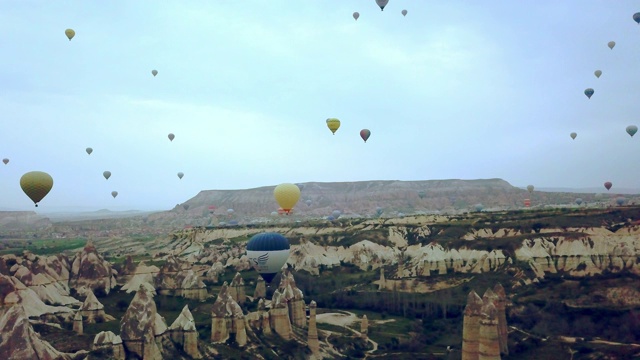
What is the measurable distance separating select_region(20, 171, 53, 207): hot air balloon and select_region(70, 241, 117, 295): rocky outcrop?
974cm

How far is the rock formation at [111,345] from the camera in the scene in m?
44.6

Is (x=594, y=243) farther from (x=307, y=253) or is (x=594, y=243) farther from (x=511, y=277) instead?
(x=307, y=253)

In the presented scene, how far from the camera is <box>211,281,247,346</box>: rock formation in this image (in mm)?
53344

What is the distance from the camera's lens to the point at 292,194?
91.1 m

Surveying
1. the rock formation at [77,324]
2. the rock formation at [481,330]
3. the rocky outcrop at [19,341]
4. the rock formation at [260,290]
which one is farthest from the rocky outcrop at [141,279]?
the rock formation at [481,330]

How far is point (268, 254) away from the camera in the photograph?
80.2 m

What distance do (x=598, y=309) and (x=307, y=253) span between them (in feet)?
159

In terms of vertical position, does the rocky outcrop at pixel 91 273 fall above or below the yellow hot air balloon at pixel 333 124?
below

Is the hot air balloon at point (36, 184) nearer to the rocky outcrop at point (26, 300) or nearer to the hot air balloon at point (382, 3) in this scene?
the rocky outcrop at point (26, 300)

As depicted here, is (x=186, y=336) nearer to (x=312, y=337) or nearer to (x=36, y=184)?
(x=312, y=337)

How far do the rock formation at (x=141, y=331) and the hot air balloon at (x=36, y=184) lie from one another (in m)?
29.9

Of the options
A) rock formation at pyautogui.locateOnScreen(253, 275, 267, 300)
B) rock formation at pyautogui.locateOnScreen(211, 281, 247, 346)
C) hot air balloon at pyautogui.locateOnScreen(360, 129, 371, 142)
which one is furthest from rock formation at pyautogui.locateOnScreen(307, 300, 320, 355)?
hot air balloon at pyautogui.locateOnScreen(360, 129, 371, 142)

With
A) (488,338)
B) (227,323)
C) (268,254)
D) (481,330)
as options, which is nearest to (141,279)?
(268,254)

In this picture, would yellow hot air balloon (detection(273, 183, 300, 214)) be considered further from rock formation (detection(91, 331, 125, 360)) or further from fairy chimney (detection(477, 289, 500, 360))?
fairy chimney (detection(477, 289, 500, 360))
